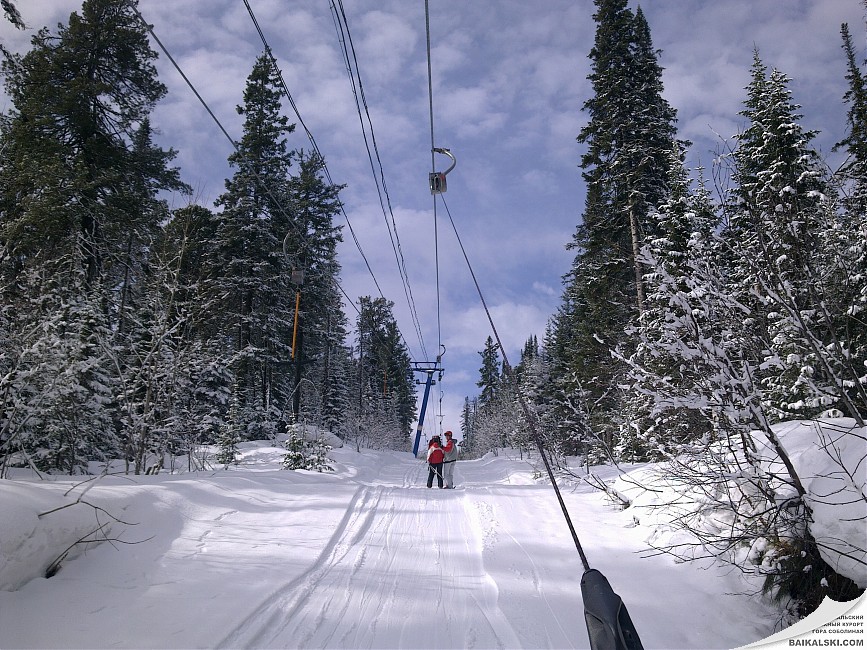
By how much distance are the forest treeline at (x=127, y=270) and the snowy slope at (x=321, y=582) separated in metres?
2.43

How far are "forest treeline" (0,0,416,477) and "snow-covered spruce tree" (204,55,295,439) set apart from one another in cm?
10

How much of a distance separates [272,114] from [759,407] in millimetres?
27649

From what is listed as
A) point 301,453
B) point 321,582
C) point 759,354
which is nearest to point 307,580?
point 321,582

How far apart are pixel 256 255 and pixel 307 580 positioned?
22.2m

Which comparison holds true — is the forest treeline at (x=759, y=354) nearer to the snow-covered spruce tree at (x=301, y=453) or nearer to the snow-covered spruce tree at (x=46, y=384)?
the snow-covered spruce tree at (x=46, y=384)

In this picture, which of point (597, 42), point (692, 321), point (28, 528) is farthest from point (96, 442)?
point (597, 42)

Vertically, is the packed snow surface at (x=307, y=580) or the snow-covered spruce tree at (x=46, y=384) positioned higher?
the snow-covered spruce tree at (x=46, y=384)

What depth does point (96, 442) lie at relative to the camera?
11.8 m

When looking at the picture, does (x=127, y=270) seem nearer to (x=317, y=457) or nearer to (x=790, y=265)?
(x=317, y=457)

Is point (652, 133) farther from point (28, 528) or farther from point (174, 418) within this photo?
point (28, 528)

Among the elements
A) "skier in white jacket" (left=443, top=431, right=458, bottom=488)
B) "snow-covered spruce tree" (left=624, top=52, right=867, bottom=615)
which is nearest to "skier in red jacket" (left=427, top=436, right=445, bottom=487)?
"skier in white jacket" (left=443, top=431, right=458, bottom=488)

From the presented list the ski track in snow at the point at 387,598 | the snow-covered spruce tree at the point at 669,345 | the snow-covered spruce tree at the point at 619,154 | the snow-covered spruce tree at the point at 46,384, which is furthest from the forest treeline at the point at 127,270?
the snow-covered spruce tree at the point at 619,154

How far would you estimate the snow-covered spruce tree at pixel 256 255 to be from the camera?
23.6m

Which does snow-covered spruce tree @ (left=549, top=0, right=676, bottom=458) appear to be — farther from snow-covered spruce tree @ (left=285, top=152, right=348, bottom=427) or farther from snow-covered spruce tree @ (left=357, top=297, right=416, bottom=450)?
snow-covered spruce tree @ (left=357, top=297, right=416, bottom=450)
